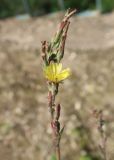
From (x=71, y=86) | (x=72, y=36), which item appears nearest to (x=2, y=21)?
(x=72, y=36)

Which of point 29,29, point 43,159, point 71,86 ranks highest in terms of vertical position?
point 29,29

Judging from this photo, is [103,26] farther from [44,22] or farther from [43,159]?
[43,159]

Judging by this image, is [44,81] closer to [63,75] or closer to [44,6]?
[44,6]

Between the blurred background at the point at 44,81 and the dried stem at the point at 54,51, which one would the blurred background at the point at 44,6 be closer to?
the blurred background at the point at 44,81

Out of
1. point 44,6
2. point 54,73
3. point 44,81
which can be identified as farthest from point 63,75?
point 44,6

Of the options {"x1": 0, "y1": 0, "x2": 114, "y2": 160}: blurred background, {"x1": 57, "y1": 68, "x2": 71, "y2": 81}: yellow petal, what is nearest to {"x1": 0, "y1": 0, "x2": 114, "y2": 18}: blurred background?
{"x1": 0, "y1": 0, "x2": 114, "y2": 160}: blurred background

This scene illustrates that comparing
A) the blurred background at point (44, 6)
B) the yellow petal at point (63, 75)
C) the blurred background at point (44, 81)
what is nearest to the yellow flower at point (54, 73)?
the yellow petal at point (63, 75)

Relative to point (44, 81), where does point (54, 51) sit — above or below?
above

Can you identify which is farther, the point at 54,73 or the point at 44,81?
the point at 44,81

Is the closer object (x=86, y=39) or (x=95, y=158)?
(x=95, y=158)
